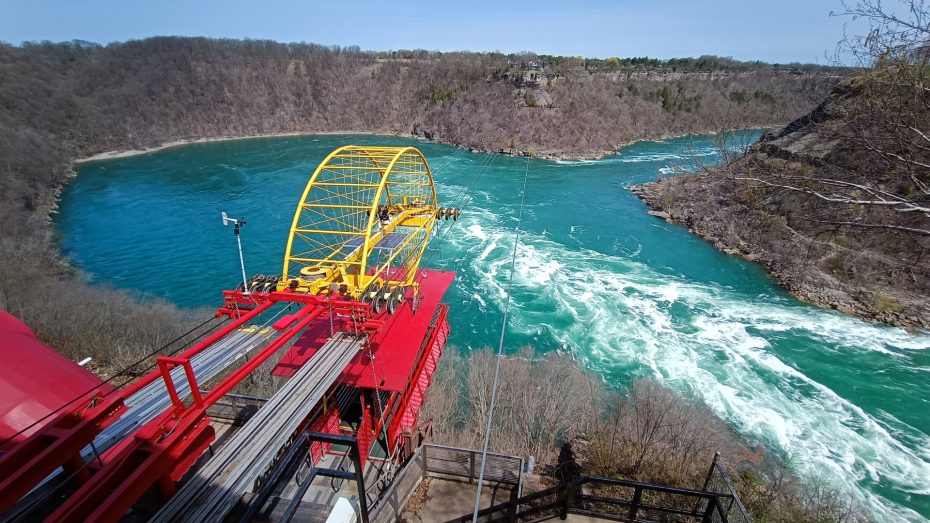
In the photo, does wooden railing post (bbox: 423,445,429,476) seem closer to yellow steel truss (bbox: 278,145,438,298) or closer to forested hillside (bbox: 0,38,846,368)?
yellow steel truss (bbox: 278,145,438,298)

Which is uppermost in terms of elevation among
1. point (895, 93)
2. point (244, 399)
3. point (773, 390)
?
point (895, 93)

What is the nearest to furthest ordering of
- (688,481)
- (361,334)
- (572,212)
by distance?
(361,334)
(688,481)
(572,212)

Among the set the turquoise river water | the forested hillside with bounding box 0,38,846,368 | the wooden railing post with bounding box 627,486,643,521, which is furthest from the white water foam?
the forested hillside with bounding box 0,38,846,368

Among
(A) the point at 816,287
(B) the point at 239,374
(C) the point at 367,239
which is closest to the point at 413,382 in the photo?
(C) the point at 367,239

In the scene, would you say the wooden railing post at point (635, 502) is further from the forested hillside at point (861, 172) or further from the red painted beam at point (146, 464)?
the red painted beam at point (146, 464)

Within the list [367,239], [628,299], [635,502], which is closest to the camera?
[635,502]

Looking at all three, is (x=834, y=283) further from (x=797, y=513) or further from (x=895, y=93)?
(x=895, y=93)

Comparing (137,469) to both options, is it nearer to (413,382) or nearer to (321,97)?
(413,382)

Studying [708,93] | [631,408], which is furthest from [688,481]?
[708,93]
